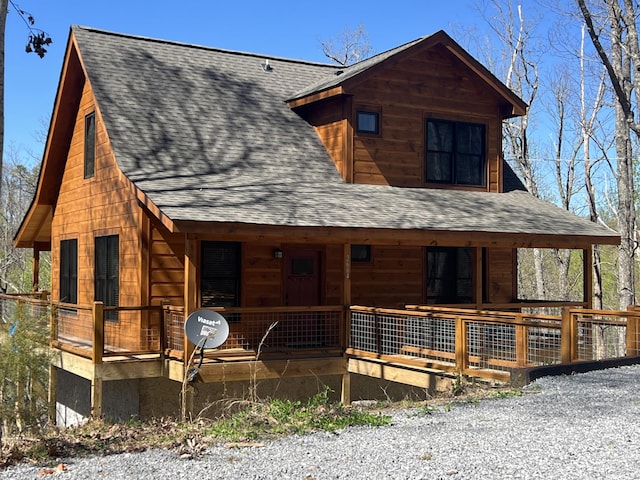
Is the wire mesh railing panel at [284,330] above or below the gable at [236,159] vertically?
below

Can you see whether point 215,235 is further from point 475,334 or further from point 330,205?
→ point 475,334

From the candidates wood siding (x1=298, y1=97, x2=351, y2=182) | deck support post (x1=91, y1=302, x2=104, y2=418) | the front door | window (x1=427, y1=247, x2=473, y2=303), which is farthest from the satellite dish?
window (x1=427, y1=247, x2=473, y2=303)

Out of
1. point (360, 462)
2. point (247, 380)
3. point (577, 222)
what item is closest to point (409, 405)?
point (360, 462)

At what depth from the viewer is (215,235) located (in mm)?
13008

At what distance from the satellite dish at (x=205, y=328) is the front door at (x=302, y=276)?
3983 mm

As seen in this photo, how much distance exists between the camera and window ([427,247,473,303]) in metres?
17.7

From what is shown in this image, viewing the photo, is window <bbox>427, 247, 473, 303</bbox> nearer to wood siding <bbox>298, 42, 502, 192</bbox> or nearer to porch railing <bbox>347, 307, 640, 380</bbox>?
wood siding <bbox>298, 42, 502, 192</bbox>

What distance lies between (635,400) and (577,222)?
343 inches

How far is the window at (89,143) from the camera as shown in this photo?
17.5 meters

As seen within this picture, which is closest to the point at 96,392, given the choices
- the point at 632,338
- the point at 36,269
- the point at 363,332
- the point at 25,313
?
the point at 25,313

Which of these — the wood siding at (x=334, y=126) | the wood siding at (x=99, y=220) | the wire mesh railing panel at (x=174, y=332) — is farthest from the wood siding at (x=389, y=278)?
the wood siding at (x=99, y=220)

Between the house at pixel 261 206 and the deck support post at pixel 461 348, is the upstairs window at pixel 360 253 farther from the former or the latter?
the deck support post at pixel 461 348

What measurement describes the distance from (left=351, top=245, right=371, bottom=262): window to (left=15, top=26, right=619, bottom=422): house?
0.03 metres

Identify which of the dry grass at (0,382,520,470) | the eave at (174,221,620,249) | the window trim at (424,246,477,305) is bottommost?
the dry grass at (0,382,520,470)
